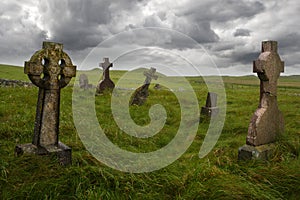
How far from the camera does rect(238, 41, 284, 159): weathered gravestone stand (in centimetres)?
644

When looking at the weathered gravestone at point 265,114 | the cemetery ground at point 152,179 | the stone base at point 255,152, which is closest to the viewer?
the cemetery ground at point 152,179

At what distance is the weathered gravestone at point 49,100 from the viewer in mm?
5504

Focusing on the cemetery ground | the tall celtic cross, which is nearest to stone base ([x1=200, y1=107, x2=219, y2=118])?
the tall celtic cross

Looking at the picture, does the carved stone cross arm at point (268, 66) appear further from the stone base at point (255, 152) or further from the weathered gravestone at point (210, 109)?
the weathered gravestone at point (210, 109)

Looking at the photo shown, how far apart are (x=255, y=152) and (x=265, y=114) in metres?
1.02

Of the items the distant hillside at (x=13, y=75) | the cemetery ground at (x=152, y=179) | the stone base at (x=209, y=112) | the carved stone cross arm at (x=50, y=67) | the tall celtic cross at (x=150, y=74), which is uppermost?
the distant hillside at (x=13, y=75)

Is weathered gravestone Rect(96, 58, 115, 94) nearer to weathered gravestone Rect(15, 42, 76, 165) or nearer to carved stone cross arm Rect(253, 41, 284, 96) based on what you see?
weathered gravestone Rect(15, 42, 76, 165)

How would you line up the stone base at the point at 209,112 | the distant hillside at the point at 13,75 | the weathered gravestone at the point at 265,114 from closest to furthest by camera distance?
the weathered gravestone at the point at 265,114 → the stone base at the point at 209,112 → the distant hillside at the point at 13,75

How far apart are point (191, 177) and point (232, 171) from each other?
101cm

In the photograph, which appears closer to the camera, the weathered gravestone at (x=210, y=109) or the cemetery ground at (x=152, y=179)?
the cemetery ground at (x=152, y=179)

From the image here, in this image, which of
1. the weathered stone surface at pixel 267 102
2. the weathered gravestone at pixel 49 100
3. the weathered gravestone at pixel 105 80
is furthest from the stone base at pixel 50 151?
the weathered gravestone at pixel 105 80

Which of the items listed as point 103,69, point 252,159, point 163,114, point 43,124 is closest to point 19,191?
point 43,124

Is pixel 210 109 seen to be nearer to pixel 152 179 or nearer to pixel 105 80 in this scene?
pixel 105 80

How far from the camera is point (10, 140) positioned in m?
7.16
